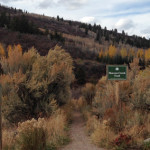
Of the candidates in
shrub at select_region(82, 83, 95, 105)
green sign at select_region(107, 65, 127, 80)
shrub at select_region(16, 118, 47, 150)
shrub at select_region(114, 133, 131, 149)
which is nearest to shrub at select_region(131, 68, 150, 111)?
green sign at select_region(107, 65, 127, 80)

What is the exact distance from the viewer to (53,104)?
10.2 metres

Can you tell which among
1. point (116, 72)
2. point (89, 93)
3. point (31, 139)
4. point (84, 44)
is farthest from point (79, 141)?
point (84, 44)

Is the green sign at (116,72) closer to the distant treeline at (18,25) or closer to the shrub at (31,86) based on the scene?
the shrub at (31,86)

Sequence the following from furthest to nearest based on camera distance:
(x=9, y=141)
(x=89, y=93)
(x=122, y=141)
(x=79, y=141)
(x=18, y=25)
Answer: (x=18, y=25)
(x=89, y=93)
(x=79, y=141)
(x=9, y=141)
(x=122, y=141)

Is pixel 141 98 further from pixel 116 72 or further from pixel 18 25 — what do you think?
pixel 18 25

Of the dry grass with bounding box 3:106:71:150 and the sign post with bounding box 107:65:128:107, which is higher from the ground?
the sign post with bounding box 107:65:128:107

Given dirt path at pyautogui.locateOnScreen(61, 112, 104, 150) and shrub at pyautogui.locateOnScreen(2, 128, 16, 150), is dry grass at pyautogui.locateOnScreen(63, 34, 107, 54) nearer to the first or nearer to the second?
dirt path at pyautogui.locateOnScreen(61, 112, 104, 150)

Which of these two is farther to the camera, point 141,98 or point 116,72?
point 141,98

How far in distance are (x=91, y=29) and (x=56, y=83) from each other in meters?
130

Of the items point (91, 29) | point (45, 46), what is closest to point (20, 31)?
point (45, 46)

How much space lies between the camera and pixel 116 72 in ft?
28.7

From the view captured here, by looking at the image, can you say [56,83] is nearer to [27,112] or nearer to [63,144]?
[27,112]

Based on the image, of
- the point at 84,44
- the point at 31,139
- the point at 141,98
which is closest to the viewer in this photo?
the point at 31,139

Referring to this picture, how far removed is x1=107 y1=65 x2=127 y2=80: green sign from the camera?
872cm
